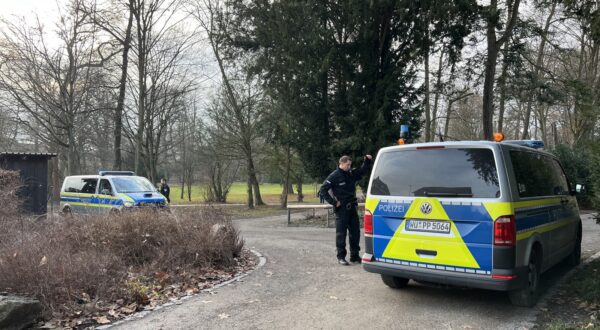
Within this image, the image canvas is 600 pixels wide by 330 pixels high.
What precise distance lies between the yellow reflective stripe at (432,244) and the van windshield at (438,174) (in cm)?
20

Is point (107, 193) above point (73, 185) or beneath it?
beneath

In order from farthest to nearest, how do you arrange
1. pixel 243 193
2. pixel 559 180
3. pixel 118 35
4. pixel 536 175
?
pixel 243 193 → pixel 118 35 → pixel 559 180 → pixel 536 175

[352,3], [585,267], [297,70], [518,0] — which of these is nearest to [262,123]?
[297,70]

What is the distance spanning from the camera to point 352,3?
14.2 meters

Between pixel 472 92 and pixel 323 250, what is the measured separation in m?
11.9

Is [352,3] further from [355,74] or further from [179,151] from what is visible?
[179,151]

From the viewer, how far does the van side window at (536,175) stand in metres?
5.57

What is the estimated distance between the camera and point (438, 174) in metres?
Result: 5.52

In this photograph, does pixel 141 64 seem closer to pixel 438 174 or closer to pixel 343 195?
pixel 343 195

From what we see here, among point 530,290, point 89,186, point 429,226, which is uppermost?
point 89,186

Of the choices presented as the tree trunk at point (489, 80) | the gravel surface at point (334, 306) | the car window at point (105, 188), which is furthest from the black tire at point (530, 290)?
the car window at point (105, 188)

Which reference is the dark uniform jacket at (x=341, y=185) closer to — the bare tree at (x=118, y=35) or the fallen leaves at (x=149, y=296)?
the fallen leaves at (x=149, y=296)

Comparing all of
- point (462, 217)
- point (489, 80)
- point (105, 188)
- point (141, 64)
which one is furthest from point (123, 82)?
point (462, 217)

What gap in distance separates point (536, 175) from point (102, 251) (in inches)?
255
